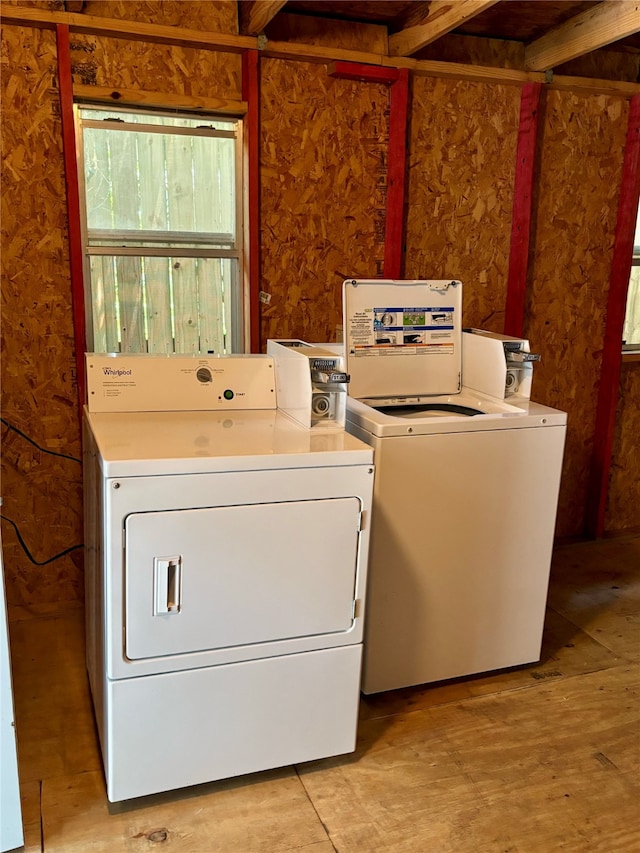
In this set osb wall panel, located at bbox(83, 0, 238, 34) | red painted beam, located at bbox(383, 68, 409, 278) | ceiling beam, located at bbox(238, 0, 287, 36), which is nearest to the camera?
ceiling beam, located at bbox(238, 0, 287, 36)

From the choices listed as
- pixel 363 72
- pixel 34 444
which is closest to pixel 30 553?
pixel 34 444

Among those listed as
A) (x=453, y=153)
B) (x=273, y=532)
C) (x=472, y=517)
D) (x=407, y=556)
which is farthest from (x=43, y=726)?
(x=453, y=153)

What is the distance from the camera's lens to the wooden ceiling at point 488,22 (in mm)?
2678

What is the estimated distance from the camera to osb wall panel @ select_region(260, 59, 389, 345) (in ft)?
9.67

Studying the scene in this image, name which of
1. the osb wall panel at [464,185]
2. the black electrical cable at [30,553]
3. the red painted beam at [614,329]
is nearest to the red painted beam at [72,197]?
the black electrical cable at [30,553]

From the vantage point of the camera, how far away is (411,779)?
207cm

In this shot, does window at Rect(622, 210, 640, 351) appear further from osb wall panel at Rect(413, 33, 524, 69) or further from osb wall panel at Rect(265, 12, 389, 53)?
osb wall panel at Rect(265, 12, 389, 53)

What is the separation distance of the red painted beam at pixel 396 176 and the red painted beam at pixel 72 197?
1.30m

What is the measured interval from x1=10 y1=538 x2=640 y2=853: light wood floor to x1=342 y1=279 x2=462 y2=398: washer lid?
1.10 metres

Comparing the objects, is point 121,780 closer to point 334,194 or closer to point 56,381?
point 56,381

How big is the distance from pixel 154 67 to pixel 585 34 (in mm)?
1746

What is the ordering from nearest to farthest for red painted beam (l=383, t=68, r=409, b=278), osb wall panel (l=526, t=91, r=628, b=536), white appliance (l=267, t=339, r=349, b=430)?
white appliance (l=267, t=339, r=349, b=430) < red painted beam (l=383, t=68, r=409, b=278) < osb wall panel (l=526, t=91, r=628, b=536)

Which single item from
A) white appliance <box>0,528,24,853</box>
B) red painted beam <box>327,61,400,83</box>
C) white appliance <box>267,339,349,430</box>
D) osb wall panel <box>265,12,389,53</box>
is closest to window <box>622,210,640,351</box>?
red painted beam <box>327,61,400,83</box>

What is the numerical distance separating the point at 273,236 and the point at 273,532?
157cm
